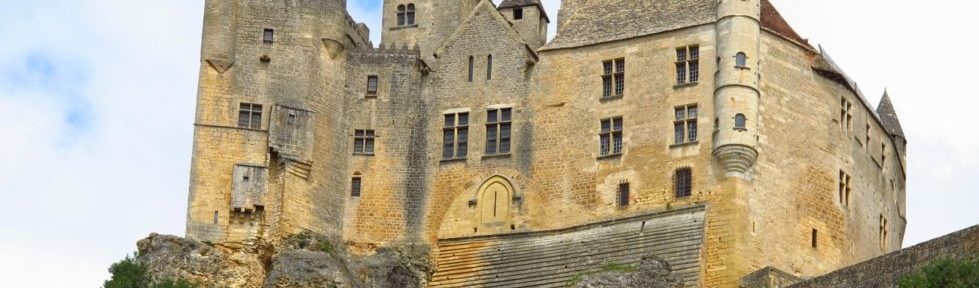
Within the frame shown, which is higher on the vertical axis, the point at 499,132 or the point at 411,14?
the point at 411,14

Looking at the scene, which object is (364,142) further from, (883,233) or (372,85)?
(883,233)

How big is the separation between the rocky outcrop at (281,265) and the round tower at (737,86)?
375 inches

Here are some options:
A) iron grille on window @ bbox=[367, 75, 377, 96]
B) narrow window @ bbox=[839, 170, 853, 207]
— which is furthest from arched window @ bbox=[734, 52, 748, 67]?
iron grille on window @ bbox=[367, 75, 377, 96]

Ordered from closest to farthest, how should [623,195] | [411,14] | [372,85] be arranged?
1. [623,195]
2. [372,85]
3. [411,14]

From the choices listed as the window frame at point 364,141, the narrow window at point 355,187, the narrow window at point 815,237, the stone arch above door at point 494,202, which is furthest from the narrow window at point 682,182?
the narrow window at point 355,187

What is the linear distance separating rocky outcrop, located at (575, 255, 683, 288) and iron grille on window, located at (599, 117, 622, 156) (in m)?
4.88

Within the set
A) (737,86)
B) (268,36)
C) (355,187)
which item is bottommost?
(355,187)

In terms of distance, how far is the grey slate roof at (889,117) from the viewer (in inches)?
2682

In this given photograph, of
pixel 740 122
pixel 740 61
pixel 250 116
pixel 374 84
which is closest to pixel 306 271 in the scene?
pixel 250 116

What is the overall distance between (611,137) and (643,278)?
6.12m

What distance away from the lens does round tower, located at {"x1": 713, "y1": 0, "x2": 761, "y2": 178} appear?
193ft

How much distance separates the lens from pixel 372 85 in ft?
212

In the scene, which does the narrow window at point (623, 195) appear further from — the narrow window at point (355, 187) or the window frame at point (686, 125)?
the narrow window at point (355, 187)

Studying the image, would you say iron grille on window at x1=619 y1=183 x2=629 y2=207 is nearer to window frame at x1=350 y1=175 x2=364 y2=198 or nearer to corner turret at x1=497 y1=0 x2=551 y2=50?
corner turret at x1=497 y1=0 x2=551 y2=50
